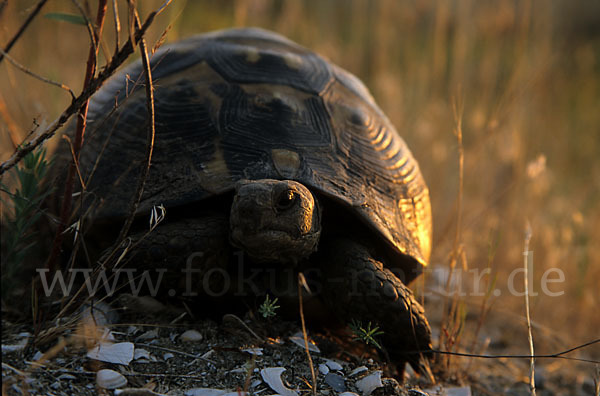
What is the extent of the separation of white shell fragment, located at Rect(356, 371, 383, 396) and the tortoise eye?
0.59 m

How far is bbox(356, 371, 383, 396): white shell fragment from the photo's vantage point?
1759mm

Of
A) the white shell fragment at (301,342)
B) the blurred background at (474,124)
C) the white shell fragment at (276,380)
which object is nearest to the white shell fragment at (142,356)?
the white shell fragment at (276,380)

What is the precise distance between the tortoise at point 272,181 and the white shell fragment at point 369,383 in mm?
243

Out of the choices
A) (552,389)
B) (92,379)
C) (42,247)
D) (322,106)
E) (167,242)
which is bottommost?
(552,389)

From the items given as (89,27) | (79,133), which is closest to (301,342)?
(79,133)

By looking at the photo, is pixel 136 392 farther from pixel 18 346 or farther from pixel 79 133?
pixel 79 133

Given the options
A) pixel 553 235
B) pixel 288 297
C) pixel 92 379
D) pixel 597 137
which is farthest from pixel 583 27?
pixel 92 379

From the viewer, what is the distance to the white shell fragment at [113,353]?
1688 mm

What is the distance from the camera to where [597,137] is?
22.2 feet

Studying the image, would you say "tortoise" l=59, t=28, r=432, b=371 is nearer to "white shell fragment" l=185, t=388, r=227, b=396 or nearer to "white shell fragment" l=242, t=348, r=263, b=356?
"white shell fragment" l=242, t=348, r=263, b=356

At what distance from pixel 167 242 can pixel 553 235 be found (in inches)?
114

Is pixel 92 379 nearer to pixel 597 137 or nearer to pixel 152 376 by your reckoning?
pixel 152 376

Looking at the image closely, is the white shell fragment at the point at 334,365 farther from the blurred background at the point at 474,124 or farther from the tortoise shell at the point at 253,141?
the blurred background at the point at 474,124

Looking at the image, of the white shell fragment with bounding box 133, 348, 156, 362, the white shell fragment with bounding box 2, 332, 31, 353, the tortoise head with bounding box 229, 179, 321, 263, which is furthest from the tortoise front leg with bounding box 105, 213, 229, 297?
the white shell fragment with bounding box 2, 332, 31, 353
